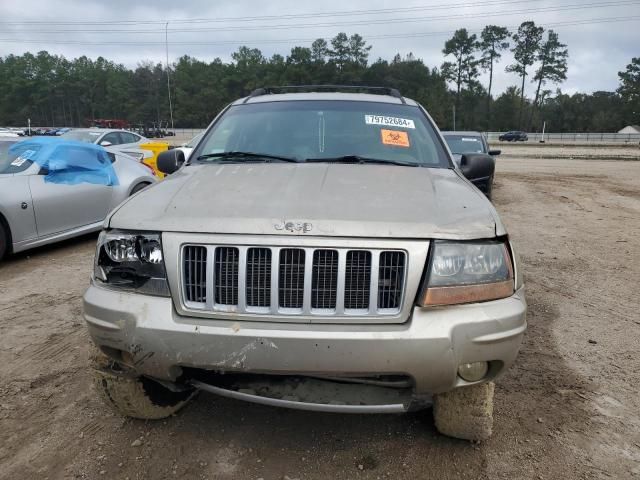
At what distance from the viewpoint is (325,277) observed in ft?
6.62

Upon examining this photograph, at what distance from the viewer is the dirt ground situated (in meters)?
2.33

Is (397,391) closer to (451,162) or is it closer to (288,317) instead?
(288,317)

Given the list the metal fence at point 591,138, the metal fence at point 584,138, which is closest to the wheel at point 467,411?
the metal fence at point 584,138

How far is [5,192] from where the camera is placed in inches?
221

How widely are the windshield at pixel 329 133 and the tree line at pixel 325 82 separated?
87379 mm

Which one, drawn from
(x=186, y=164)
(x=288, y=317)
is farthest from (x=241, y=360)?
(x=186, y=164)

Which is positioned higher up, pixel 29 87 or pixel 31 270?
pixel 29 87

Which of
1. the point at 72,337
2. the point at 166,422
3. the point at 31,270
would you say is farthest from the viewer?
the point at 31,270

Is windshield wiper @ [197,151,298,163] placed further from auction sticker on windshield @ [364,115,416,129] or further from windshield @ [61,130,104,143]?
windshield @ [61,130,104,143]

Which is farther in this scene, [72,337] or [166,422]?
[72,337]

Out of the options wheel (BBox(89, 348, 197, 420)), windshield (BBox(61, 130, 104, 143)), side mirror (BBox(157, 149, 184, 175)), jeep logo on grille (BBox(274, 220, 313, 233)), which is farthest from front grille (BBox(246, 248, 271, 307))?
windshield (BBox(61, 130, 104, 143))

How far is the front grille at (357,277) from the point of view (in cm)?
200

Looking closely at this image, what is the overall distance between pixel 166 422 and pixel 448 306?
1653mm

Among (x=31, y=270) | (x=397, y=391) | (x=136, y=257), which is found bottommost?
(x=31, y=270)
